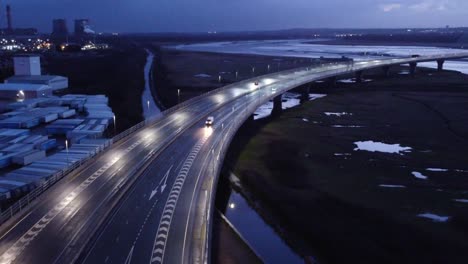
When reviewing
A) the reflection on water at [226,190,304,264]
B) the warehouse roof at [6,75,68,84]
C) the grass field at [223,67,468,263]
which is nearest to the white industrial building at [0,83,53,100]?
the warehouse roof at [6,75,68,84]

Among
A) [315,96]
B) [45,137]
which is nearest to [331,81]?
[315,96]

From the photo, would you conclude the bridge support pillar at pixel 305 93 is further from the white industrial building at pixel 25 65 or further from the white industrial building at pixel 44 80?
the white industrial building at pixel 25 65

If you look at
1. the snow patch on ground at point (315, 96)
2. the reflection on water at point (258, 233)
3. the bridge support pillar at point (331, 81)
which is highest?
the bridge support pillar at point (331, 81)

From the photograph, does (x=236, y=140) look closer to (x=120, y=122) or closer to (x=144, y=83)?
(x=120, y=122)

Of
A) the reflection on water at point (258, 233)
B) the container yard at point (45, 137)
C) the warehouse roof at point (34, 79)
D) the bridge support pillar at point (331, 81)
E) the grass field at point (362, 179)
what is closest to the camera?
the reflection on water at point (258, 233)

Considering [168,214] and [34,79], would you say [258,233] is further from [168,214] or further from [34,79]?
[34,79]

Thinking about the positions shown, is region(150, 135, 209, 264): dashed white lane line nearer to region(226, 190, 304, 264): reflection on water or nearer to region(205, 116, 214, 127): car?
region(226, 190, 304, 264): reflection on water

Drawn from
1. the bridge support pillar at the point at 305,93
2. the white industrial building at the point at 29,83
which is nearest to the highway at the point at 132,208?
the white industrial building at the point at 29,83
